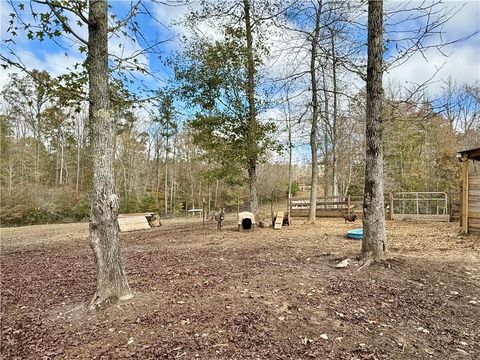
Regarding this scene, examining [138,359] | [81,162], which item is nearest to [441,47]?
[138,359]

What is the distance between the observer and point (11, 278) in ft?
16.2

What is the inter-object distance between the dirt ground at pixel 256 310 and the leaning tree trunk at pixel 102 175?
0.33 meters

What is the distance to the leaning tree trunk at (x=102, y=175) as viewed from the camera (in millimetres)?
3240

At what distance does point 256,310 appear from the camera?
302 cm

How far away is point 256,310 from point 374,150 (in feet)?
10.3

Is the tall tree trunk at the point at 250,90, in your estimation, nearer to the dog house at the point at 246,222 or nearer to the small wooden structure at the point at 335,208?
the dog house at the point at 246,222

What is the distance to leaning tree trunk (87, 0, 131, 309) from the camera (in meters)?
3.24

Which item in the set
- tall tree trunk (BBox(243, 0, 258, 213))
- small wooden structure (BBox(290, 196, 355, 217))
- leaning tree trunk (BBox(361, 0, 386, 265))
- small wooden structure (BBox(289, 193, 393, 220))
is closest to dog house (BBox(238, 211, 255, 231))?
tall tree trunk (BBox(243, 0, 258, 213))

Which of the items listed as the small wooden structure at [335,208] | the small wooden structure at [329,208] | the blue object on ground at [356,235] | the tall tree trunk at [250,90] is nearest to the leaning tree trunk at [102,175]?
the blue object on ground at [356,235]

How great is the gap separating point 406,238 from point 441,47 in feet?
16.0

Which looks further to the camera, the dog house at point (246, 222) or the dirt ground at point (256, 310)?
the dog house at point (246, 222)

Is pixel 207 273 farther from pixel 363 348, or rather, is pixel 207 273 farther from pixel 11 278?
pixel 11 278

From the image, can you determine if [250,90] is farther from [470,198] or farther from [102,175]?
[102,175]

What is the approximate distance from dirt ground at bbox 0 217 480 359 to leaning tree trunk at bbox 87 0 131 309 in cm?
33
